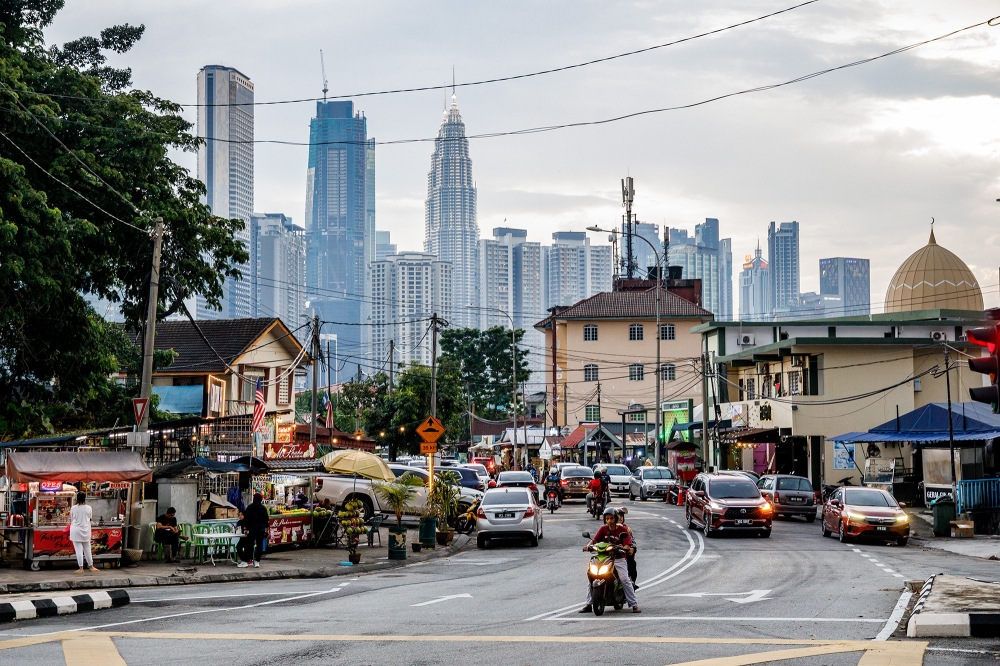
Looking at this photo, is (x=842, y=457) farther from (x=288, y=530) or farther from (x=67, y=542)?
(x=67, y=542)

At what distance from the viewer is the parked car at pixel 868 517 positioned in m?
30.2

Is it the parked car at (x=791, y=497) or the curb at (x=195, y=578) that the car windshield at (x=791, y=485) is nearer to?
the parked car at (x=791, y=497)

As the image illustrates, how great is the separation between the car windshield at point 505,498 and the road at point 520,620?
4734 millimetres

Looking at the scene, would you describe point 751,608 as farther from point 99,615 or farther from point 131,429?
point 131,429

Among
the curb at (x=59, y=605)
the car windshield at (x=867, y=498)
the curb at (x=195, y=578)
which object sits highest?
the car windshield at (x=867, y=498)

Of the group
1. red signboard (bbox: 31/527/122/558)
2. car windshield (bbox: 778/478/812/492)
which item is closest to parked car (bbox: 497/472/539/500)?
car windshield (bbox: 778/478/812/492)

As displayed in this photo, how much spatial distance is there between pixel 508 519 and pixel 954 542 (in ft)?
40.5

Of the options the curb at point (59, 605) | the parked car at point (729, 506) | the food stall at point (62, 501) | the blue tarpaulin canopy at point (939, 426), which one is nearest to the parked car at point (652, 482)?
the blue tarpaulin canopy at point (939, 426)

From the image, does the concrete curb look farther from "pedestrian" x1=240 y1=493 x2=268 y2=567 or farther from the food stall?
the food stall

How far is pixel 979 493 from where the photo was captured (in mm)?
34844

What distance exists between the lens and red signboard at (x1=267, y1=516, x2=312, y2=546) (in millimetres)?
27484

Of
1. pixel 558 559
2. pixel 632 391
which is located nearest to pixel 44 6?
pixel 558 559

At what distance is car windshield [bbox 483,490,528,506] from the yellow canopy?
4.61 metres

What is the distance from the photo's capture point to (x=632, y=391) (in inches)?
3725
